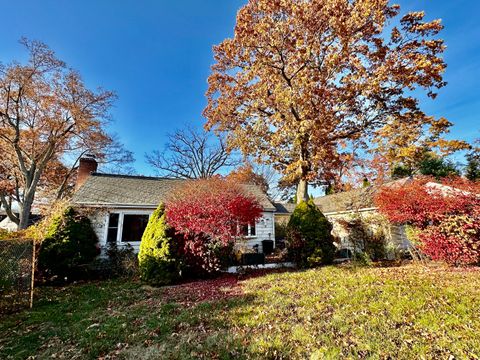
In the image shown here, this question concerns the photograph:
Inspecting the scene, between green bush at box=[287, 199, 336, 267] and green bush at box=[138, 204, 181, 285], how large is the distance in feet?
16.6

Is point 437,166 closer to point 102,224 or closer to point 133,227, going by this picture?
point 133,227

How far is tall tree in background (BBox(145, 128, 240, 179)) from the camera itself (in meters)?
31.6

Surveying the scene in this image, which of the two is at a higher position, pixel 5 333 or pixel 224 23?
pixel 224 23

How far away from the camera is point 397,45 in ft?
38.3

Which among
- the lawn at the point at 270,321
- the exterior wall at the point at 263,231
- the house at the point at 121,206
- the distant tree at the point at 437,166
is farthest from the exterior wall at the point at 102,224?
the distant tree at the point at 437,166

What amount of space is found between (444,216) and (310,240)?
16.3 ft

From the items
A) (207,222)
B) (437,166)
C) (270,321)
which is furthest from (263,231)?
(437,166)

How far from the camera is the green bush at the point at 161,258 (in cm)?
855

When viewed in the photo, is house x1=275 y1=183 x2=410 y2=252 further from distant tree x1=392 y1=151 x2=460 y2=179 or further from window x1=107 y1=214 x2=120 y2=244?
window x1=107 y1=214 x2=120 y2=244

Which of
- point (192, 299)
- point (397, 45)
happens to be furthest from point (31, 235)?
Answer: point (397, 45)

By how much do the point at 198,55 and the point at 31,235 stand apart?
12419mm

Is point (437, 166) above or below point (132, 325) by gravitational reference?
above

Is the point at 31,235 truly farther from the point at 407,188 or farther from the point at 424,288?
the point at 407,188

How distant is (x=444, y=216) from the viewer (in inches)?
357
